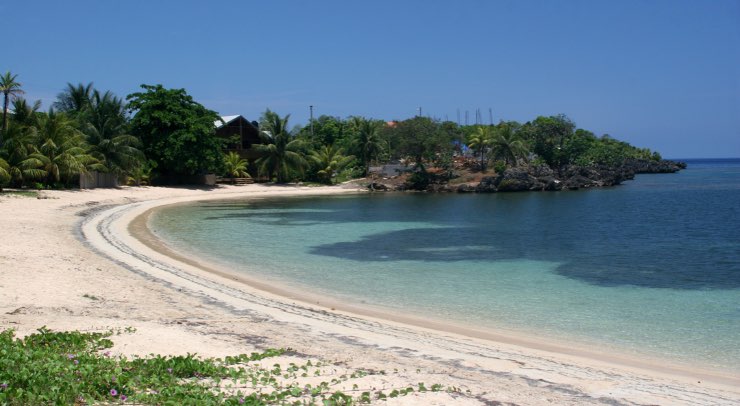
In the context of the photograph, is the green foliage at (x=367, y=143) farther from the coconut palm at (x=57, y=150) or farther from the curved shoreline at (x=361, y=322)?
the curved shoreline at (x=361, y=322)

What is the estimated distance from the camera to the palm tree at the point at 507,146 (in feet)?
204

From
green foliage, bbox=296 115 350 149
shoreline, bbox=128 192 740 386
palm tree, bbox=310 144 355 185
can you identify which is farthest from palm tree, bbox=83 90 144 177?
shoreline, bbox=128 192 740 386

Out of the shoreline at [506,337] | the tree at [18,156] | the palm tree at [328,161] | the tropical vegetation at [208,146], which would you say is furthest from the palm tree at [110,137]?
the shoreline at [506,337]

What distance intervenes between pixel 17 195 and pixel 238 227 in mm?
13619

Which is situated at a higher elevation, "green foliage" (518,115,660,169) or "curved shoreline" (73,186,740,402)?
"green foliage" (518,115,660,169)

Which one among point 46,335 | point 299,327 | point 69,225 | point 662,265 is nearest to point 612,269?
point 662,265

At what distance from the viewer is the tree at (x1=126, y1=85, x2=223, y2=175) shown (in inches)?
2003

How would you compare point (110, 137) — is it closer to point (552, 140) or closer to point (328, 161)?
point (328, 161)

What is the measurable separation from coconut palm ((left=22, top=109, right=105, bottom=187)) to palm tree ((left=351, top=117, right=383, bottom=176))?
106 ft

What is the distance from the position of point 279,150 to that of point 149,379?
56.3 metres

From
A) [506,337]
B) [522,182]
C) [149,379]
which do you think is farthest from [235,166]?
[149,379]

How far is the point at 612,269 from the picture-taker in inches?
691

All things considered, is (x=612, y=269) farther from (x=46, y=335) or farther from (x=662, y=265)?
(x=46, y=335)

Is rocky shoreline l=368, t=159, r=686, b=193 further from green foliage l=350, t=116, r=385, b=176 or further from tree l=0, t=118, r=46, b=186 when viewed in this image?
tree l=0, t=118, r=46, b=186
